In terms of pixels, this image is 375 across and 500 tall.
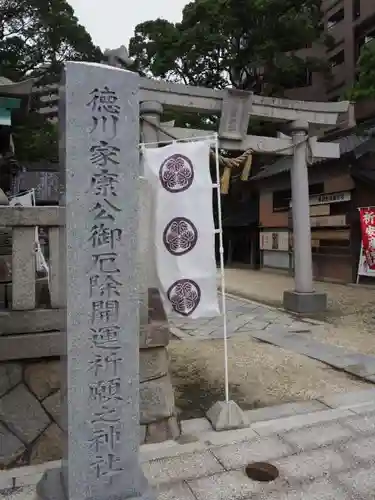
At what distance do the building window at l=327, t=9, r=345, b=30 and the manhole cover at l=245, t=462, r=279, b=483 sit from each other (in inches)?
1132

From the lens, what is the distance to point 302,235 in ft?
31.9

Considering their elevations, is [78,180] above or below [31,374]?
above

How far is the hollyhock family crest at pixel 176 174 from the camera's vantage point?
3.70m

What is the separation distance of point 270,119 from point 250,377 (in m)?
6.20

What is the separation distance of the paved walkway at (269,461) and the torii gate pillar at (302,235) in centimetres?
571

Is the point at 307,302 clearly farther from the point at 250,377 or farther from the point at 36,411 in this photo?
the point at 36,411

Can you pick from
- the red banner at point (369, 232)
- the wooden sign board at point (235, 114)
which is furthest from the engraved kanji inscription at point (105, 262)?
the red banner at point (369, 232)

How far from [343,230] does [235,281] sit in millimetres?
4514

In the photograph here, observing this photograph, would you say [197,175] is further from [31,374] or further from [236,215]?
[236,215]

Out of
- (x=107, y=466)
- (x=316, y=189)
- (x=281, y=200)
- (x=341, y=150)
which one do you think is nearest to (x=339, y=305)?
(x=341, y=150)

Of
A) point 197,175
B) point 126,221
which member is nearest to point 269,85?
point 197,175

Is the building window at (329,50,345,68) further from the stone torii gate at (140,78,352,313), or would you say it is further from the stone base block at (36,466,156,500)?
the stone base block at (36,466,156,500)

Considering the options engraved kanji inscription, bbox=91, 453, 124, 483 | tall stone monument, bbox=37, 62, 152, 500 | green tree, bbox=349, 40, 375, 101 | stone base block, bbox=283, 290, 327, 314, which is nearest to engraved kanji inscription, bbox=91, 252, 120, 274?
tall stone monument, bbox=37, 62, 152, 500

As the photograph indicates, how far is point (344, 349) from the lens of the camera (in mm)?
6617
